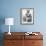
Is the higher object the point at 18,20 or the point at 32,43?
the point at 18,20

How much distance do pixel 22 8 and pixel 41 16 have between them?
720 mm

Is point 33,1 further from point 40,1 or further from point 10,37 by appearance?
point 10,37

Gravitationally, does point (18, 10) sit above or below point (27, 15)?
above

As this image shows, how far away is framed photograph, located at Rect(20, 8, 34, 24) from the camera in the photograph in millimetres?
4469

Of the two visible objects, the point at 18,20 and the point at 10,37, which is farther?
the point at 18,20

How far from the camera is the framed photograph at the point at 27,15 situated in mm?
4469

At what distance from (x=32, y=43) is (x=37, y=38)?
22 centimetres

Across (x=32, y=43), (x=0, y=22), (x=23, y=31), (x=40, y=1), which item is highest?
(x=40, y=1)

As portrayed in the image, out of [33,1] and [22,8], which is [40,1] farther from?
[22,8]

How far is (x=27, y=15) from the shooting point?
4.48 metres

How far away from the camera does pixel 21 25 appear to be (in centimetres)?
453

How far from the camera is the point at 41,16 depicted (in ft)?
14.8

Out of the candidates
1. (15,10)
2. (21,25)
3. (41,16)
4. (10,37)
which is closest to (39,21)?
(41,16)

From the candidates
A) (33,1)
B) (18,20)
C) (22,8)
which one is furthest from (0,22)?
(33,1)
